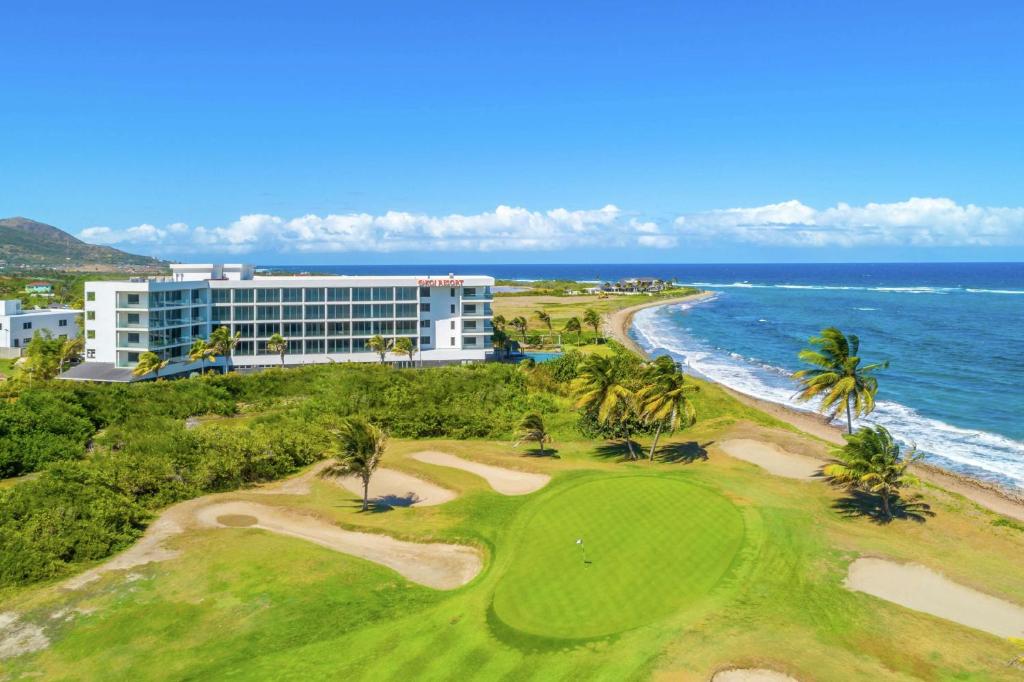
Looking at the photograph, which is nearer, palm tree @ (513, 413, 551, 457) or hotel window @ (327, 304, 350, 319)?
palm tree @ (513, 413, 551, 457)

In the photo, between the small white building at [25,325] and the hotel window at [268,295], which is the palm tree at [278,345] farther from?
the small white building at [25,325]

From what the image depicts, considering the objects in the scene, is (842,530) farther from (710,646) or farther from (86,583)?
(86,583)

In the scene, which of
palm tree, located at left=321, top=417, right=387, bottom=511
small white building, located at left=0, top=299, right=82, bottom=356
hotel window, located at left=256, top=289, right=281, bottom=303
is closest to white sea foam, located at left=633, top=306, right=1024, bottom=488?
palm tree, located at left=321, top=417, right=387, bottom=511

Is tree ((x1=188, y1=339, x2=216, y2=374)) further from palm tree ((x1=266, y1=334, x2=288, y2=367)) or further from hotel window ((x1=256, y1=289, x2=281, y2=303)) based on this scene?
hotel window ((x1=256, y1=289, x2=281, y2=303))

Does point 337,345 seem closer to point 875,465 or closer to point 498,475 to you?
point 498,475

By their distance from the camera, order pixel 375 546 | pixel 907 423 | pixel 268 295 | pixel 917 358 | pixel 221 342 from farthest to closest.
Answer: pixel 917 358
pixel 268 295
pixel 221 342
pixel 907 423
pixel 375 546

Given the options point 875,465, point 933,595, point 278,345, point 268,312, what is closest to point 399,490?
point 875,465

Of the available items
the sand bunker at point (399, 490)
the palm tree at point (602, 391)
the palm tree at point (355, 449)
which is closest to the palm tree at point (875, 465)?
the palm tree at point (602, 391)
